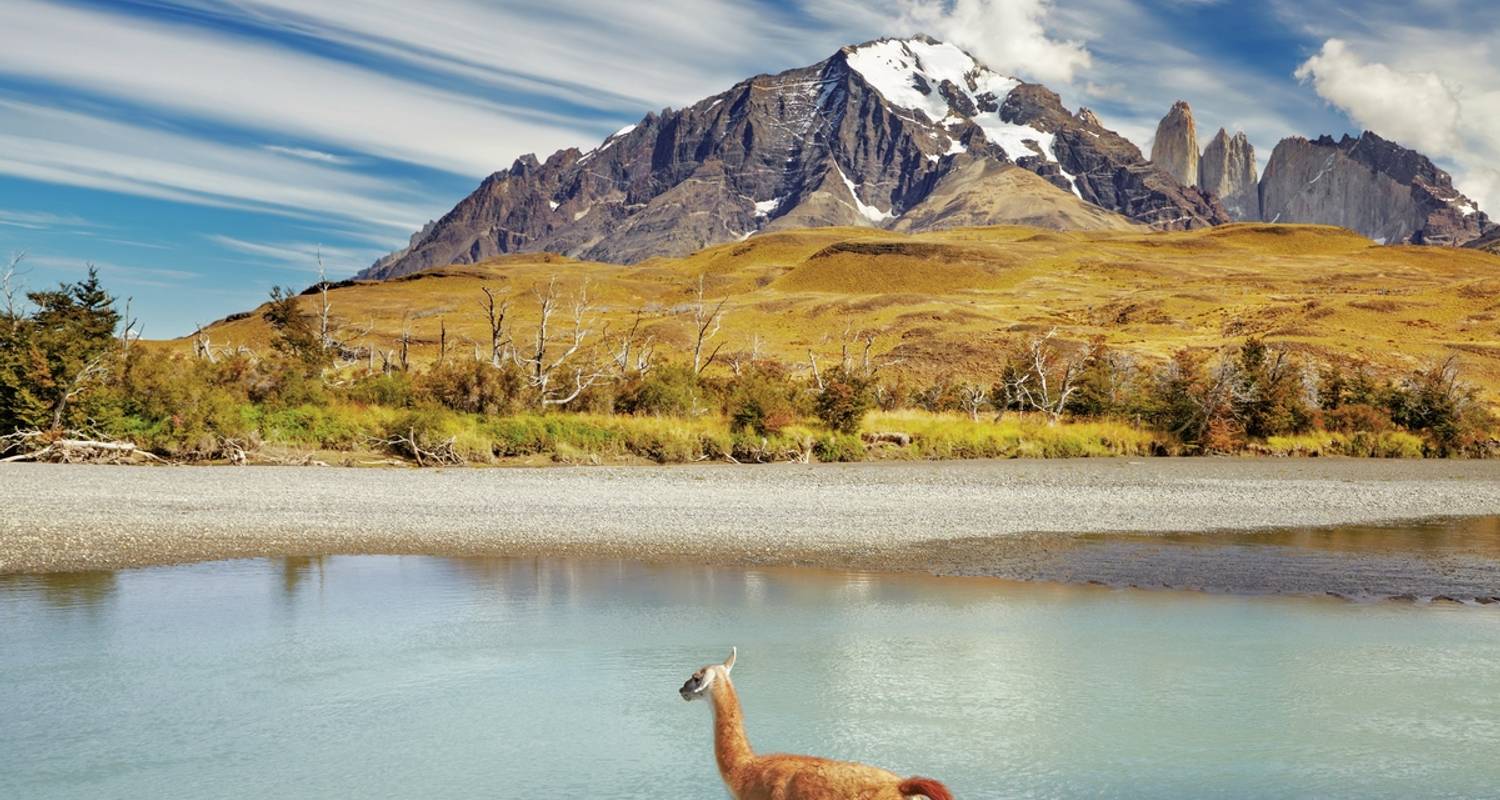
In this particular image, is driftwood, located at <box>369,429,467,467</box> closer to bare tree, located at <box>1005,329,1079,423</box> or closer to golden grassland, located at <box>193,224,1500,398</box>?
bare tree, located at <box>1005,329,1079,423</box>

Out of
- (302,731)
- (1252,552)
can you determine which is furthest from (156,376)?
(1252,552)

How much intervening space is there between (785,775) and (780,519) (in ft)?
44.3

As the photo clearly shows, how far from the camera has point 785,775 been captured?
5.12 meters

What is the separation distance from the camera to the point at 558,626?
454 inches

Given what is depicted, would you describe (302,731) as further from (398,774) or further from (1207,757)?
(1207,757)

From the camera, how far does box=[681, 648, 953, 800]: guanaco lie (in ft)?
16.0

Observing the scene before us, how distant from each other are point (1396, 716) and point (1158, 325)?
2632 inches

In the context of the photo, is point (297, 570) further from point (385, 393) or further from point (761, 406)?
point (761, 406)

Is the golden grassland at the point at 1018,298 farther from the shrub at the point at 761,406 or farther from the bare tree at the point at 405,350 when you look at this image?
the shrub at the point at 761,406

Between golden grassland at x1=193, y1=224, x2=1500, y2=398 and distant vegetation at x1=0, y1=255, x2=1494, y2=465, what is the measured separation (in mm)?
17529

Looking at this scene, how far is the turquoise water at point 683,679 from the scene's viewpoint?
766cm

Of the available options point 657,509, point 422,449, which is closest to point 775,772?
point 657,509

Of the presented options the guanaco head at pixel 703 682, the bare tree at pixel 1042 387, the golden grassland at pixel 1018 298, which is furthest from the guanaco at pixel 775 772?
the golden grassland at pixel 1018 298

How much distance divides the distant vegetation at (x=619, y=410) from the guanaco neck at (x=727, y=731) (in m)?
22.3
